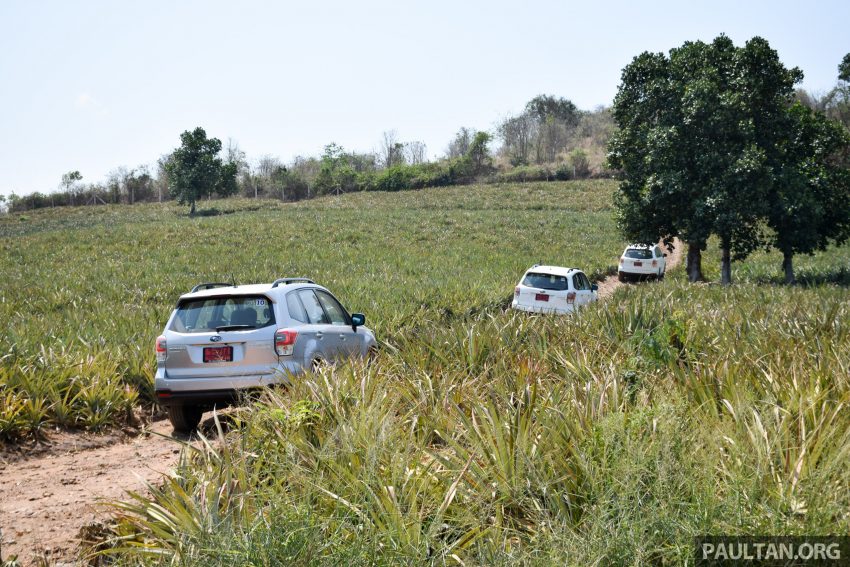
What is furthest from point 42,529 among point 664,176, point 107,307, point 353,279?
point 664,176

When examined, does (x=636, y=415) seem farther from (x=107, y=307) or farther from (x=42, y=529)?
(x=107, y=307)

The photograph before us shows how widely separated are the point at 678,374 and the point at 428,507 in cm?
284

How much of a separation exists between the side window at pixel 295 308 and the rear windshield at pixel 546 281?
964cm

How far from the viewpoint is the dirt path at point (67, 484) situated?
452 centimetres

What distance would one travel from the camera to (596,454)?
405 centimetres

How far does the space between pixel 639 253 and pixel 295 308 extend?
2520 centimetres

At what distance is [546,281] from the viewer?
653 inches

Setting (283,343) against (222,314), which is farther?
(222,314)

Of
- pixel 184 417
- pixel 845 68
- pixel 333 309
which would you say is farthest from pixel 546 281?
pixel 845 68

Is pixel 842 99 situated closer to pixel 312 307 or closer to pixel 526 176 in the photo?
pixel 526 176

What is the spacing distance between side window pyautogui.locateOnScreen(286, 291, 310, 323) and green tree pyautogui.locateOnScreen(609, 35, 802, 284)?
2105cm

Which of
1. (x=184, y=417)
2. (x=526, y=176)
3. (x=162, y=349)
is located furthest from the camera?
(x=526, y=176)

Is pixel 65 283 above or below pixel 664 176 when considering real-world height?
below

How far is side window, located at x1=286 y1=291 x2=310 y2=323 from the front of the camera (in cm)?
769
